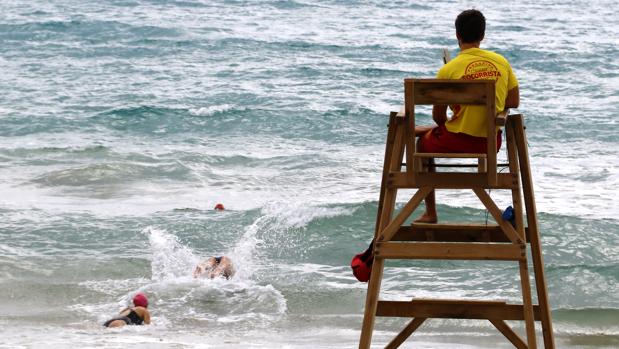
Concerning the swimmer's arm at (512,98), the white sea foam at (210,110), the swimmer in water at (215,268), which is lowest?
the white sea foam at (210,110)

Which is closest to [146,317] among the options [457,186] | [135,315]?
[135,315]

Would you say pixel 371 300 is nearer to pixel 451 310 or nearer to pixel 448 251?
pixel 448 251

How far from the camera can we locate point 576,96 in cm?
2734

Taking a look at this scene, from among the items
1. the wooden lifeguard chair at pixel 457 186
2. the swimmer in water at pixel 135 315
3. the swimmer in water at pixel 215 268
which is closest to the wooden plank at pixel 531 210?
the wooden lifeguard chair at pixel 457 186

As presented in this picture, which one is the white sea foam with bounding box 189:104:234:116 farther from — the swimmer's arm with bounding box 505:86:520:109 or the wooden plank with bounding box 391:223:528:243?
the swimmer's arm with bounding box 505:86:520:109

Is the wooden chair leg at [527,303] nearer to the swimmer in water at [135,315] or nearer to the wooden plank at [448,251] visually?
the wooden plank at [448,251]

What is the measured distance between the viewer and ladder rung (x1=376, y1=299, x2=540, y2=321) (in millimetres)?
6461

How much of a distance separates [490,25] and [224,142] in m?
18.8

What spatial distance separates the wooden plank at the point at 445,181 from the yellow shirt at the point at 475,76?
0.25 metres

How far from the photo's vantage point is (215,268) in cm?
1252

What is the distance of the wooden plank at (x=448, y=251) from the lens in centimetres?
597

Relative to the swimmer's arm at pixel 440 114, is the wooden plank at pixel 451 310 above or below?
below

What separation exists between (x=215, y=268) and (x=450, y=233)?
20.4 ft

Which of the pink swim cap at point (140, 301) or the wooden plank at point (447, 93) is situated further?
the pink swim cap at point (140, 301)
